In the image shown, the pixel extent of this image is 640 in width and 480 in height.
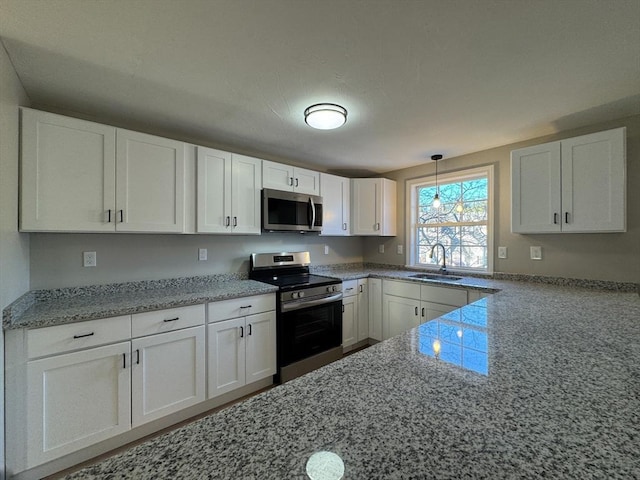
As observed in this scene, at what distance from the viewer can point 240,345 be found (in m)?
2.28

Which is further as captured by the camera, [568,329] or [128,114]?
[128,114]

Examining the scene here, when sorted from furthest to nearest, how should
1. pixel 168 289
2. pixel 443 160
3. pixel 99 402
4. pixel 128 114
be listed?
pixel 443 160 < pixel 168 289 < pixel 128 114 < pixel 99 402

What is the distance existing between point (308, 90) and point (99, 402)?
2349mm

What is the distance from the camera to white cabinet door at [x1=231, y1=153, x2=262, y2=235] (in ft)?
8.47

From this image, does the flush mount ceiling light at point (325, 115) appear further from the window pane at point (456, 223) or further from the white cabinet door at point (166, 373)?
the window pane at point (456, 223)

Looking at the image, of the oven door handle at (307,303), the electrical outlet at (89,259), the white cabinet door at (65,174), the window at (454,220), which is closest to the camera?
the white cabinet door at (65,174)

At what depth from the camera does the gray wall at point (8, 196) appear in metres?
1.40

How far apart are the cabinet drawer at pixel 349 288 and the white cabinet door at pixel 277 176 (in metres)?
1.24

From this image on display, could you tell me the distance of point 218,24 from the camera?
1.26 m

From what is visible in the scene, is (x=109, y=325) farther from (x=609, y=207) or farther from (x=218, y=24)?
(x=609, y=207)

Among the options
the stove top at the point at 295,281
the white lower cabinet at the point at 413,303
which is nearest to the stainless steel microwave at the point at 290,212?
the stove top at the point at 295,281

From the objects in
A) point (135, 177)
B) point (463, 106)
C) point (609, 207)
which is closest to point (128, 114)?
point (135, 177)

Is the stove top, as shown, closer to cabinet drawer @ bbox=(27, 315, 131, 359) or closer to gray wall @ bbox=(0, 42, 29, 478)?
cabinet drawer @ bbox=(27, 315, 131, 359)

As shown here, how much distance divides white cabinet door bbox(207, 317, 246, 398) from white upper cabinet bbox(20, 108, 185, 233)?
0.90 m
